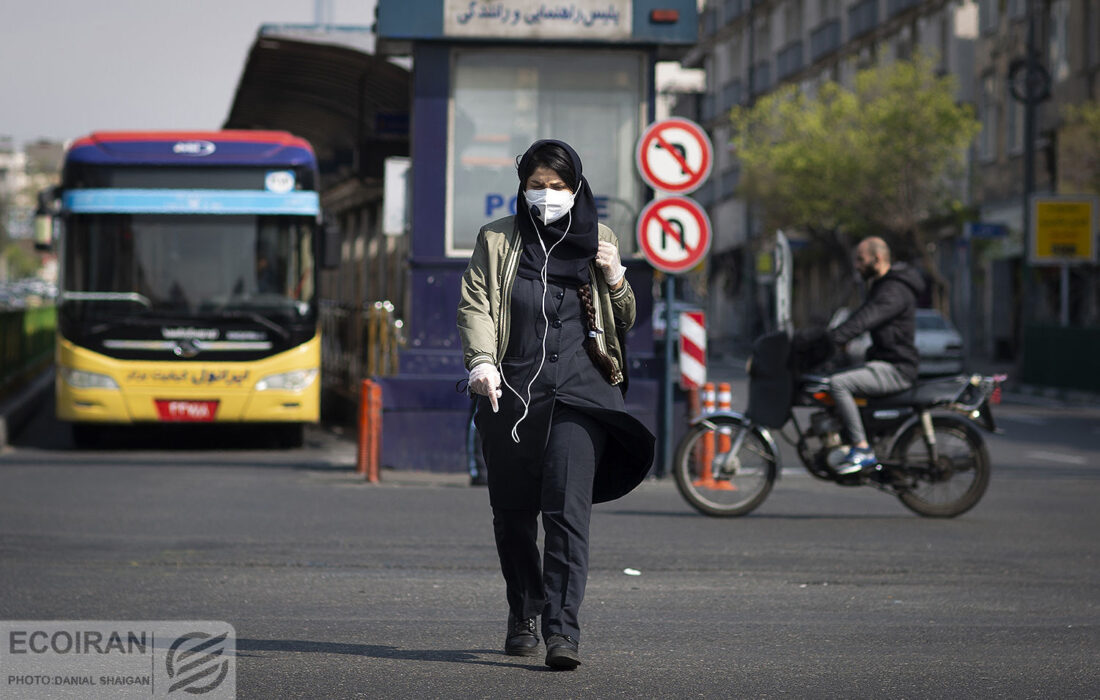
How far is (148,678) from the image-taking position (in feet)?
19.4

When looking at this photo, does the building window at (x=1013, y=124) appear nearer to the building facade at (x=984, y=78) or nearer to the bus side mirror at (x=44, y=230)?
the building facade at (x=984, y=78)

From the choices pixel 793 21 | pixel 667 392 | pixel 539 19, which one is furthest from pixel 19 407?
pixel 793 21

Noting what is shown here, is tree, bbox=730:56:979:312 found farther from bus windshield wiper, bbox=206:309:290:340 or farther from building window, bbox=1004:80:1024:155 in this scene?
bus windshield wiper, bbox=206:309:290:340

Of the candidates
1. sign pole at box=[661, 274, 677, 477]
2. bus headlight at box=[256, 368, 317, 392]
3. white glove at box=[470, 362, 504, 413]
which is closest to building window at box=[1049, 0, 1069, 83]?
bus headlight at box=[256, 368, 317, 392]

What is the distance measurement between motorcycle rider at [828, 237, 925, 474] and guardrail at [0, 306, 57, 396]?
13.4 metres

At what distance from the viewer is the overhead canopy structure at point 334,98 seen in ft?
62.0

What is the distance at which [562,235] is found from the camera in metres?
6.23

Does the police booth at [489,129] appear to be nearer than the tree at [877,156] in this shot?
Yes

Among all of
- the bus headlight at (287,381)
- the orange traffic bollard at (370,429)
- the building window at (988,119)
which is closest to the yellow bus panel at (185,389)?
the bus headlight at (287,381)

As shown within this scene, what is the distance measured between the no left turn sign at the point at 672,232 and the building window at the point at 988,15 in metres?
33.4

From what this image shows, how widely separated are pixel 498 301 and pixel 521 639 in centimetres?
116

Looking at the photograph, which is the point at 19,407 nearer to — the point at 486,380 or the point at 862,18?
the point at 486,380

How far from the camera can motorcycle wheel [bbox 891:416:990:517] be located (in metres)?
11.6

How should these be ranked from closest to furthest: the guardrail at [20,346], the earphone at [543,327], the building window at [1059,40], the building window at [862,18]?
the earphone at [543,327] < the guardrail at [20,346] < the building window at [1059,40] < the building window at [862,18]
